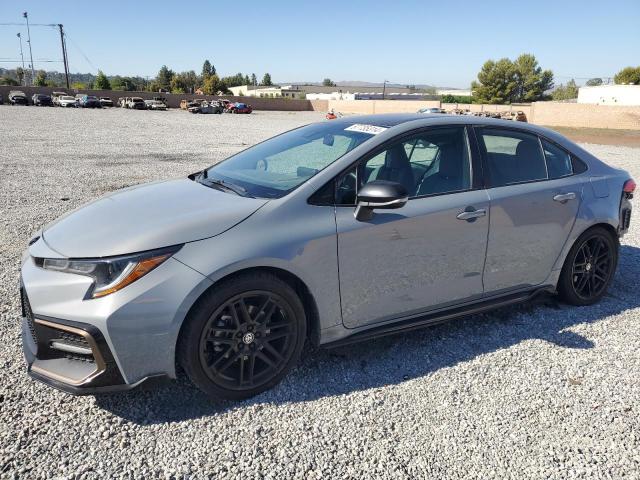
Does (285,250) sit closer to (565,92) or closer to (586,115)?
(586,115)

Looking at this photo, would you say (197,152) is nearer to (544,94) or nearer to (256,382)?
(256,382)

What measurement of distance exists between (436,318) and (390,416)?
2.97 feet

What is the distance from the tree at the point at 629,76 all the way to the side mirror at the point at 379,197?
10176 cm

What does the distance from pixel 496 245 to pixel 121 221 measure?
2.58 m

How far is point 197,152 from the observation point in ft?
54.3

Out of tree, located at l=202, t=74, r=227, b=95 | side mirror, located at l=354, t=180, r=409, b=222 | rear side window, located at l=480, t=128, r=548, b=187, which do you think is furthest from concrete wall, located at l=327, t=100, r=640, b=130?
tree, located at l=202, t=74, r=227, b=95

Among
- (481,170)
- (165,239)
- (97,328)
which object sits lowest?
(97,328)

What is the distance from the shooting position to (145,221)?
2.91 m

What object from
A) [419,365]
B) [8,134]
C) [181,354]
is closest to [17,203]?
[181,354]

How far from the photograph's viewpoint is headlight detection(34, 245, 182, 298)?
2590 millimetres

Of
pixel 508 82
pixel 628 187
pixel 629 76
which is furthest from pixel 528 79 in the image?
pixel 628 187

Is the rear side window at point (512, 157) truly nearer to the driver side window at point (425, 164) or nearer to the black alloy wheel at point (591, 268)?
the driver side window at point (425, 164)

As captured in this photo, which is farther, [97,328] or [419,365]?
[419,365]

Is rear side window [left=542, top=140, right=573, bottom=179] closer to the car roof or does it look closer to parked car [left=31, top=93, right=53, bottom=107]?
the car roof
